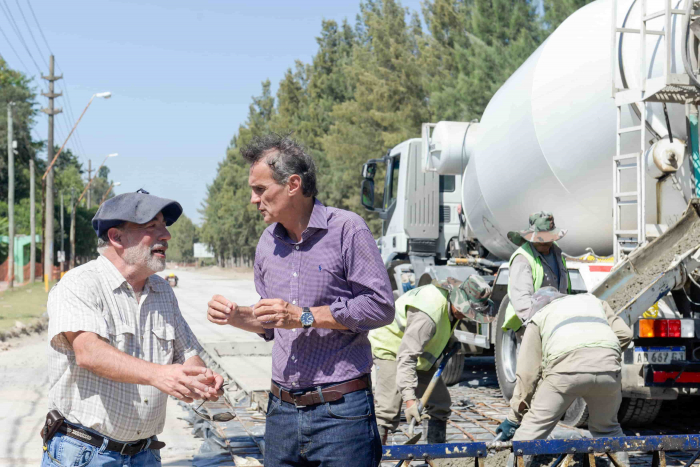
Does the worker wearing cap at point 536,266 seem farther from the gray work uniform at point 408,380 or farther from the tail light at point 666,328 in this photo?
the gray work uniform at point 408,380

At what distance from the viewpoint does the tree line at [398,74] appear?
29.7 meters

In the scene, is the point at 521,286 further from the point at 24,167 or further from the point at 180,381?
the point at 24,167

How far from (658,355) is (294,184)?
15.1 ft

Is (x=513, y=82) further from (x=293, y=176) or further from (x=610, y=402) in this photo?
(x=293, y=176)

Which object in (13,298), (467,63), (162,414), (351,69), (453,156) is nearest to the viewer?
(162,414)

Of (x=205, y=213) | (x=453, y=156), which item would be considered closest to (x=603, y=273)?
(x=453, y=156)

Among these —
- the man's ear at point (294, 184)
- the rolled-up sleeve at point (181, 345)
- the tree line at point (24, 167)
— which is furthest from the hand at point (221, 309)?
the tree line at point (24, 167)

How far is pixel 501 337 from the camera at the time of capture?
28.9 ft

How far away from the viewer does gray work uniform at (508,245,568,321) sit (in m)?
6.60

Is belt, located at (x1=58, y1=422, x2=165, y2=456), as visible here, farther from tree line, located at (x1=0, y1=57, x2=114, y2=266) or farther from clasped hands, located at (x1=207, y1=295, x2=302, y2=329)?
tree line, located at (x1=0, y1=57, x2=114, y2=266)

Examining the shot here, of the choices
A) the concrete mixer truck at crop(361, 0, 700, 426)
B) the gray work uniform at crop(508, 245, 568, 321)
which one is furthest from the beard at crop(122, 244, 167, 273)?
the concrete mixer truck at crop(361, 0, 700, 426)

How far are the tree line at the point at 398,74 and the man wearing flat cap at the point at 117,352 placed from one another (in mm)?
11164

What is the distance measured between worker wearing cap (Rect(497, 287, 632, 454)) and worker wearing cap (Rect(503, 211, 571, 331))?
4.76 ft

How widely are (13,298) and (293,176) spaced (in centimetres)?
2678
